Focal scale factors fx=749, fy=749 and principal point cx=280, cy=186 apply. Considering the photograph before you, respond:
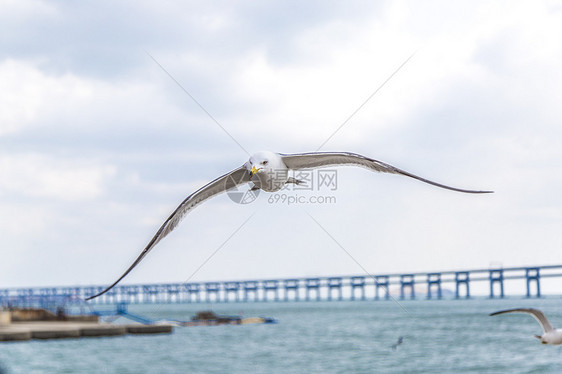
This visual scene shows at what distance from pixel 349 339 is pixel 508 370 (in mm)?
32809

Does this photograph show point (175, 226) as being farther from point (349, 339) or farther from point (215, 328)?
point (215, 328)

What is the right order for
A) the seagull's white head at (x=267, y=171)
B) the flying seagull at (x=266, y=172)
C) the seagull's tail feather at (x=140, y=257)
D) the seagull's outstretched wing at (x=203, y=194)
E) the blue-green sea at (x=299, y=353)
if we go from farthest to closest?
the blue-green sea at (x=299, y=353), the seagull's outstretched wing at (x=203, y=194), the flying seagull at (x=266, y=172), the seagull's white head at (x=267, y=171), the seagull's tail feather at (x=140, y=257)

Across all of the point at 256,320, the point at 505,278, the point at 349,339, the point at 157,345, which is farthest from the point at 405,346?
the point at 505,278

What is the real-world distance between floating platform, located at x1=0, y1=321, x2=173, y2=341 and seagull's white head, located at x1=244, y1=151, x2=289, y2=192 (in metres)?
52.6

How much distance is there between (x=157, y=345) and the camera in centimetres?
8781

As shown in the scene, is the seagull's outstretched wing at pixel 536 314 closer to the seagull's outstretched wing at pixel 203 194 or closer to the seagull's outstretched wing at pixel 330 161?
the seagull's outstretched wing at pixel 330 161

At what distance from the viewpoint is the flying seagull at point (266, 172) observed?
9.77m

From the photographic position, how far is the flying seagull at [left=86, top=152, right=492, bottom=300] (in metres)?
9.77

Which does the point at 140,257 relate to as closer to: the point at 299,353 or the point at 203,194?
the point at 203,194

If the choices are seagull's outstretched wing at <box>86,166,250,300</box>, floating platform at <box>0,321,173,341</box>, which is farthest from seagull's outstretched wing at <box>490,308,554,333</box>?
floating platform at <box>0,321,173,341</box>

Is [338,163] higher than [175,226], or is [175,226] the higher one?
[338,163]

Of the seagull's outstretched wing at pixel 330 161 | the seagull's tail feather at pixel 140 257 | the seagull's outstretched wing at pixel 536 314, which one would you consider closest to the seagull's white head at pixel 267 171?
the seagull's outstretched wing at pixel 330 161

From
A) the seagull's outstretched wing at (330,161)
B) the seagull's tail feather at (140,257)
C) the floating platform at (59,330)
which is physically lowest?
the floating platform at (59,330)

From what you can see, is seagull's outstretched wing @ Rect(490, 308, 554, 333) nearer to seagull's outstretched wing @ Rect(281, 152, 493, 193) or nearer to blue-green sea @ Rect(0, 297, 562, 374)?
seagull's outstretched wing @ Rect(281, 152, 493, 193)
